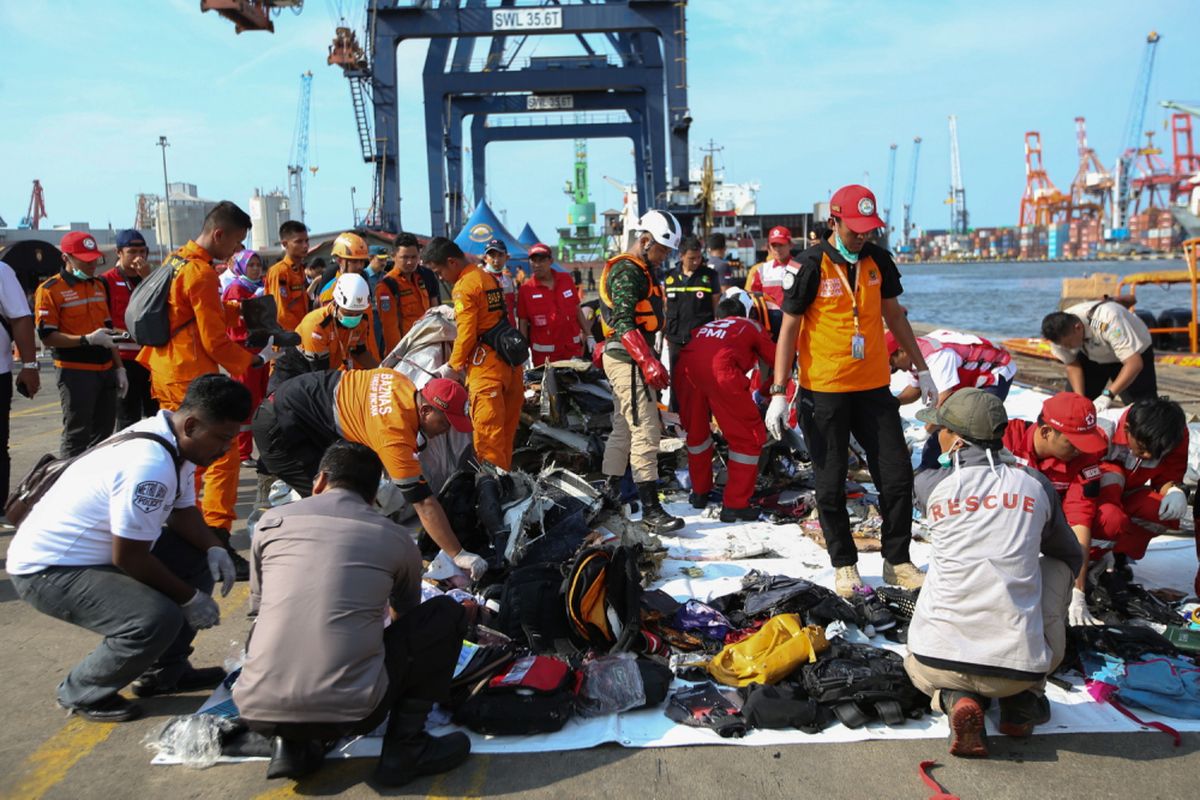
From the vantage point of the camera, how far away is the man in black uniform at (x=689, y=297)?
7680mm

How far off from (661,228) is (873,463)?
2282 millimetres

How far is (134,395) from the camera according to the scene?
6.57 meters

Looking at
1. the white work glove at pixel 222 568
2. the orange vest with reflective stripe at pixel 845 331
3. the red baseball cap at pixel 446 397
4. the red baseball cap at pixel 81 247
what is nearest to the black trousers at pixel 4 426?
the red baseball cap at pixel 81 247

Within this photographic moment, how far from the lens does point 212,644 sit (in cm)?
403

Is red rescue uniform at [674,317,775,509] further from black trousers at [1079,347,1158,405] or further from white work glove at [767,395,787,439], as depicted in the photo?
black trousers at [1079,347,1158,405]

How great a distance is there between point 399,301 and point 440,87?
951 inches

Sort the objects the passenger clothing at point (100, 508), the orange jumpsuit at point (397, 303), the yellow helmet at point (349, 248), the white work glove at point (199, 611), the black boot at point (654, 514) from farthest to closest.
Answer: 1. the orange jumpsuit at point (397, 303)
2. the yellow helmet at point (349, 248)
3. the black boot at point (654, 514)
4. the white work glove at point (199, 611)
5. the passenger clothing at point (100, 508)

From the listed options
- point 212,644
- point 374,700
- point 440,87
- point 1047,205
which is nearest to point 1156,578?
point 374,700

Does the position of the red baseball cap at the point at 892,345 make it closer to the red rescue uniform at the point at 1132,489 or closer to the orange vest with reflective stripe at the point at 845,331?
the orange vest with reflective stripe at the point at 845,331

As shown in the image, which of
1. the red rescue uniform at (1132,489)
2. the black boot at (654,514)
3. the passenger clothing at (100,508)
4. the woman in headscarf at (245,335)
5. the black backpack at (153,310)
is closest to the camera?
the passenger clothing at (100,508)

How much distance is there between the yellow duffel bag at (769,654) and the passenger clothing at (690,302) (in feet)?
14.1

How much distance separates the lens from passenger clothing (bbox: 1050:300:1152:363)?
5543 mm

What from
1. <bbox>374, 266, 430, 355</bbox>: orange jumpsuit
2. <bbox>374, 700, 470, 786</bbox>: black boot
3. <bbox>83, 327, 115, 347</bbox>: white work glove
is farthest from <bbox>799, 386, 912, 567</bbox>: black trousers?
<bbox>83, 327, 115, 347</bbox>: white work glove

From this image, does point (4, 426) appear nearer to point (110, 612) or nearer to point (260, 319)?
point (260, 319)
